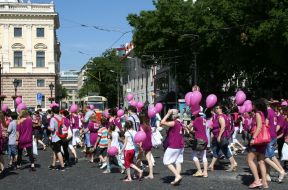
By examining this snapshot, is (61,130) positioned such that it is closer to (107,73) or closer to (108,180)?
(108,180)

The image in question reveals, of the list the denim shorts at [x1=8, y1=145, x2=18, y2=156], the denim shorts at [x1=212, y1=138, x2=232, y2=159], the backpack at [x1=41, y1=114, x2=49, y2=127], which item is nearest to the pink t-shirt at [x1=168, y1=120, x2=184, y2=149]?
the denim shorts at [x1=212, y1=138, x2=232, y2=159]

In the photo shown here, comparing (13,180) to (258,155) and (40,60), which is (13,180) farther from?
(40,60)

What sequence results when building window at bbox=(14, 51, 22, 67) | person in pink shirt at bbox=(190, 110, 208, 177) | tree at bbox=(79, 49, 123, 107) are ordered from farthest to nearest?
tree at bbox=(79, 49, 123, 107)
building window at bbox=(14, 51, 22, 67)
person in pink shirt at bbox=(190, 110, 208, 177)

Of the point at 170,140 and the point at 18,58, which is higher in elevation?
the point at 18,58

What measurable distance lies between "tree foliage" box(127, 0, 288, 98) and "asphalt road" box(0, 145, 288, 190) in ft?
60.6

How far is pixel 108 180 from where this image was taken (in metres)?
12.4

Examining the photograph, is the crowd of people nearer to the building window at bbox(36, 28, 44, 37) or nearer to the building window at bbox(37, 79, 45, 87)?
the building window at bbox(37, 79, 45, 87)

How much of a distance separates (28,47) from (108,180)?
6575 centimetres

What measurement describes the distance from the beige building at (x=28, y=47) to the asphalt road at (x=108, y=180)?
6061 cm

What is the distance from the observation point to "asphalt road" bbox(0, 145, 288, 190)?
11.3 m

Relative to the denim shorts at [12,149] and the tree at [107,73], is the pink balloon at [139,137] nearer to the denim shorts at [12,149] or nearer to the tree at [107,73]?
the denim shorts at [12,149]

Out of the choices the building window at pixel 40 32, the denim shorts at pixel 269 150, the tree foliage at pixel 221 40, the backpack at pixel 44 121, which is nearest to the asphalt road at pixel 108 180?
the denim shorts at pixel 269 150

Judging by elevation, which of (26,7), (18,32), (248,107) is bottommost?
→ (248,107)

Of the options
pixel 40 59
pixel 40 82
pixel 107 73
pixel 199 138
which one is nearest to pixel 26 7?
pixel 40 59
